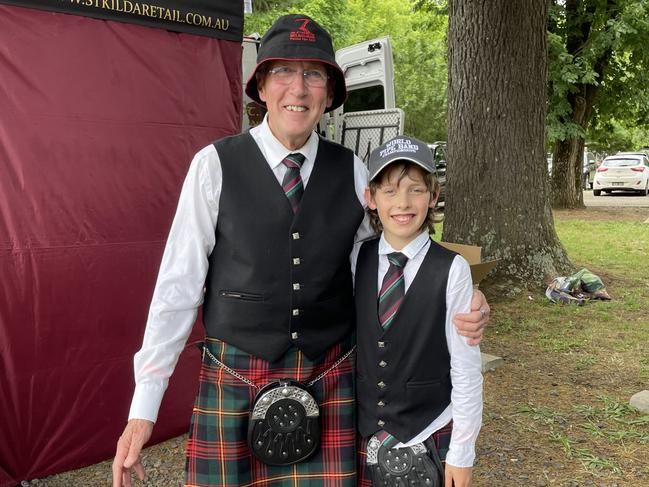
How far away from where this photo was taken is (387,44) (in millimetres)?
7004

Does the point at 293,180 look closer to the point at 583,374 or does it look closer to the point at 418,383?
the point at 418,383

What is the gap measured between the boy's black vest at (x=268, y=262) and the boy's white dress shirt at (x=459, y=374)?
0.20 m

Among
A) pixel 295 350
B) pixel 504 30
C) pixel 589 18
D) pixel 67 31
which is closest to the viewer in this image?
pixel 295 350

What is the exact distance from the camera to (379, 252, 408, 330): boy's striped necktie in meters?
1.77

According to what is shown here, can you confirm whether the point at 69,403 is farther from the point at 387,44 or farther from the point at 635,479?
the point at 387,44

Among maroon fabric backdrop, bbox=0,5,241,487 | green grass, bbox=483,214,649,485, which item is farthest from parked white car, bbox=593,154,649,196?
maroon fabric backdrop, bbox=0,5,241,487

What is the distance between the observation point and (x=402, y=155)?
5.78ft

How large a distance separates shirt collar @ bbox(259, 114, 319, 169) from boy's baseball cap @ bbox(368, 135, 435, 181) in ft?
0.63

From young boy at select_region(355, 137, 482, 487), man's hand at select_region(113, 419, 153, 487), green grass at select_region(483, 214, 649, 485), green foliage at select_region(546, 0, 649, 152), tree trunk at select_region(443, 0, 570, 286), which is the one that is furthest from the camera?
green foliage at select_region(546, 0, 649, 152)

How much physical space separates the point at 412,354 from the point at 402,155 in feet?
1.89

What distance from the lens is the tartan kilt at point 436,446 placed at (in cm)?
179

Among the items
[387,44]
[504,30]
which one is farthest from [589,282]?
[387,44]

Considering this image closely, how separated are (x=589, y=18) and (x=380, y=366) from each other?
1375cm

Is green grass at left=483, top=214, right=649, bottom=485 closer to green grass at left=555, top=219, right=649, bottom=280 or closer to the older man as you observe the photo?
green grass at left=555, top=219, right=649, bottom=280
